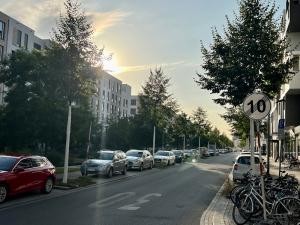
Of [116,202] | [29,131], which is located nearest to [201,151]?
[29,131]

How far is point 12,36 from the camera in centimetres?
6181

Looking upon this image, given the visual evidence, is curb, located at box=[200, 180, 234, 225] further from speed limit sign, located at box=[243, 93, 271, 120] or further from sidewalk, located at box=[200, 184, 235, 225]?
speed limit sign, located at box=[243, 93, 271, 120]

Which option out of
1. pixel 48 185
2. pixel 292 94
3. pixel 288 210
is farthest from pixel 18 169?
pixel 292 94

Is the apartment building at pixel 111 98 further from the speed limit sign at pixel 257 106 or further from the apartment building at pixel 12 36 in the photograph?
the speed limit sign at pixel 257 106

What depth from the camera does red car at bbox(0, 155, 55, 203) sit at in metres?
14.6

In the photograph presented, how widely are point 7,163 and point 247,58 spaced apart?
9.61m

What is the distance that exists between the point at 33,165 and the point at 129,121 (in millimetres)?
41068

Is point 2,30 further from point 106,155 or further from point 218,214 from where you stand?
point 218,214

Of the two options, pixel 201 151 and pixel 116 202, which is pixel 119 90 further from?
pixel 116 202

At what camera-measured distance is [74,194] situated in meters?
17.5

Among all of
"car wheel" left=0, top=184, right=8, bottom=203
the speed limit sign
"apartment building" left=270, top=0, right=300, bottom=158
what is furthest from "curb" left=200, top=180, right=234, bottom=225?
"apartment building" left=270, top=0, right=300, bottom=158

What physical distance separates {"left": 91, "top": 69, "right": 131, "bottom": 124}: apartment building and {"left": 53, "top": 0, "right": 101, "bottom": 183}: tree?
75.3m

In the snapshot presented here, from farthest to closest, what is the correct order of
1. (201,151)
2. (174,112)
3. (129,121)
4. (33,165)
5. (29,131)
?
(201,151), (129,121), (174,112), (29,131), (33,165)

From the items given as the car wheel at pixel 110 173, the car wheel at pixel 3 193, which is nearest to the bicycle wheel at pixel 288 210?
the car wheel at pixel 3 193
